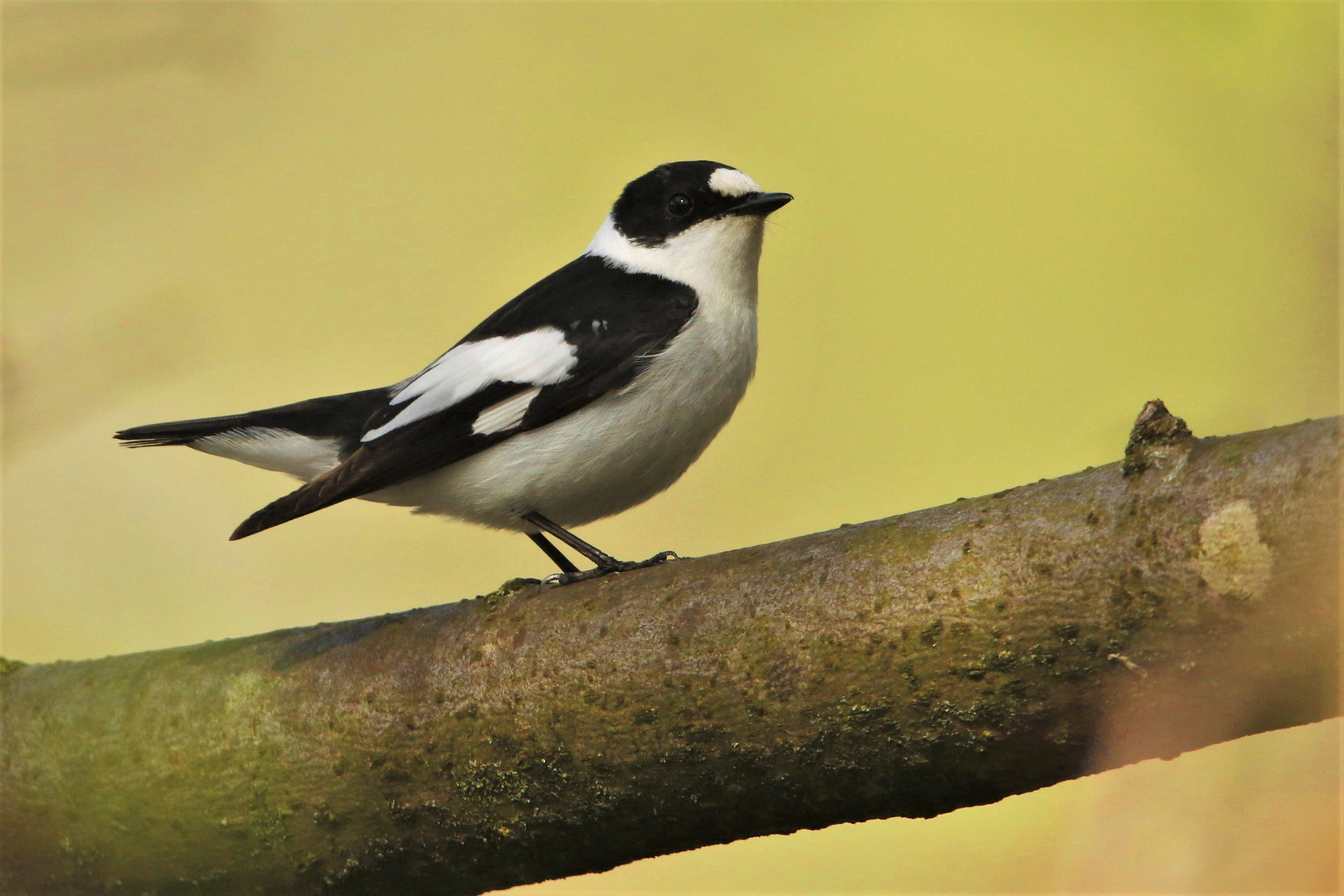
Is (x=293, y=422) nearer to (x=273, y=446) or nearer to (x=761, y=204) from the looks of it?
(x=273, y=446)

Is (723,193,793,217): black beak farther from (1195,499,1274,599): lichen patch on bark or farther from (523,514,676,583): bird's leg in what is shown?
(1195,499,1274,599): lichen patch on bark

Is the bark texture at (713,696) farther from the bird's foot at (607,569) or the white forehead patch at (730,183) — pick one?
the white forehead patch at (730,183)

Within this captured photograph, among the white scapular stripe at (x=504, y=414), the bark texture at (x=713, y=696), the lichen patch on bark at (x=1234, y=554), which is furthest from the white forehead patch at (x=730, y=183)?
the lichen patch on bark at (x=1234, y=554)

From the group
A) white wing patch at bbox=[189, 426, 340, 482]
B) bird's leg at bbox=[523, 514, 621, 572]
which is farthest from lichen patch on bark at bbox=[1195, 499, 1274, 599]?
→ white wing patch at bbox=[189, 426, 340, 482]

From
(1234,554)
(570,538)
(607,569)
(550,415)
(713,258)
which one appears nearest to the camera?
(1234,554)

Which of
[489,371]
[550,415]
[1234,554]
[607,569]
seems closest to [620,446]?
[550,415]

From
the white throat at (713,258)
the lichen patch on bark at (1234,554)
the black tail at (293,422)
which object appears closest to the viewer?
the lichen patch on bark at (1234,554)
